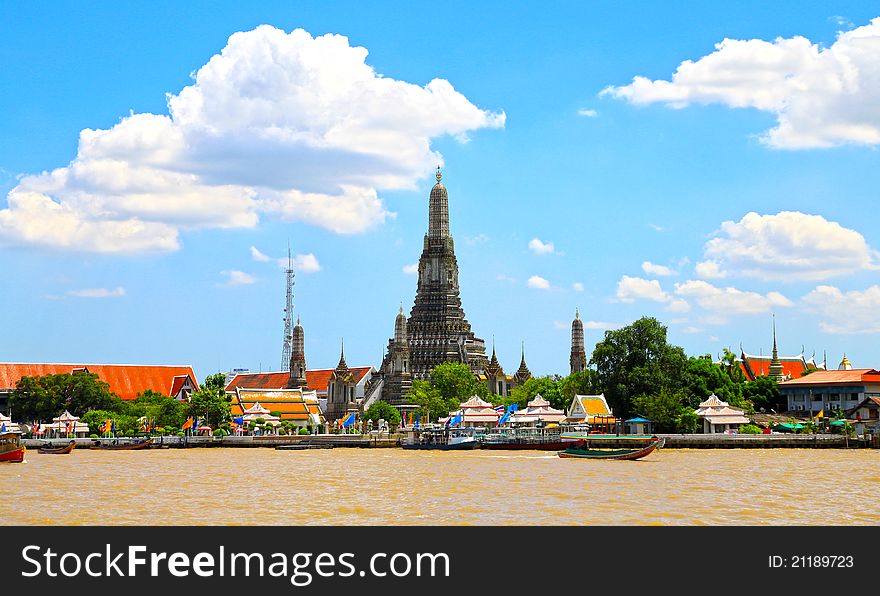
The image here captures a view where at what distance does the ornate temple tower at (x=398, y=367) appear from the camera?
123 meters

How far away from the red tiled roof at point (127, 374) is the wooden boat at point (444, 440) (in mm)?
47032

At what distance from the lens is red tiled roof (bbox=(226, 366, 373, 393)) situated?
460ft

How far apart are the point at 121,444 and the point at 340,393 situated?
52130mm

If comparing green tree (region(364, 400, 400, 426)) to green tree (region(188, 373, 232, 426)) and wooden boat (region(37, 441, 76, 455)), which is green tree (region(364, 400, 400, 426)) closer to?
green tree (region(188, 373, 232, 426))

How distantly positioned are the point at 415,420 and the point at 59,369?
129 feet

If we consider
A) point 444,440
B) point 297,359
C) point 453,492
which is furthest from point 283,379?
point 453,492

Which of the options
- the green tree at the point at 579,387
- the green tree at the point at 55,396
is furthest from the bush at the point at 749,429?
the green tree at the point at 55,396

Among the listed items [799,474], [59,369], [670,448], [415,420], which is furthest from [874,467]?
[59,369]

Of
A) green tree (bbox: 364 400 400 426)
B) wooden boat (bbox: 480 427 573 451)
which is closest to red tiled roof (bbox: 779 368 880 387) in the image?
wooden boat (bbox: 480 427 573 451)

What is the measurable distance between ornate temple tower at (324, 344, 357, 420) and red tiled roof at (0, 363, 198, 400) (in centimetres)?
1745

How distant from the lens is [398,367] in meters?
126

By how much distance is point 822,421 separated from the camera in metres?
82.0
